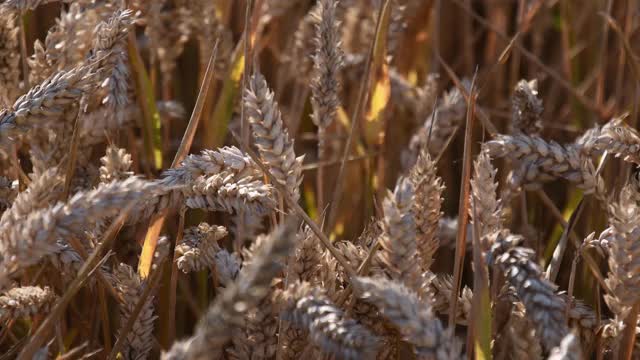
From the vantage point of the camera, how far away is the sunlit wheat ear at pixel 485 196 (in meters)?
1.08

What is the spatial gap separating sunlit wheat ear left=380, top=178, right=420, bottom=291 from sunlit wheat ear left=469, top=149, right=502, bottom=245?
0.14 metres

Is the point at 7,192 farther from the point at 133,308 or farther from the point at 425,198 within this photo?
the point at 425,198

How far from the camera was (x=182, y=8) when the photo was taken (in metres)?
1.70

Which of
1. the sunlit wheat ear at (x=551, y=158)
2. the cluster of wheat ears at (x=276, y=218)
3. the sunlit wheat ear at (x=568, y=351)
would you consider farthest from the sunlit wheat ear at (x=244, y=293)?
the sunlit wheat ear at (x=551, y=158)

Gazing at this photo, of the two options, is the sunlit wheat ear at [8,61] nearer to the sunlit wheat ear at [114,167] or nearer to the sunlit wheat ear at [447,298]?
the sunlit wheat ear at [114,167]

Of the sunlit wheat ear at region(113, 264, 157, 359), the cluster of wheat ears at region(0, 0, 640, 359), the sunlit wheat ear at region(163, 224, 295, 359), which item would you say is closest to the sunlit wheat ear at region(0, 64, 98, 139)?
the cluster of wheat ears at region(0, 0, 640, 359)

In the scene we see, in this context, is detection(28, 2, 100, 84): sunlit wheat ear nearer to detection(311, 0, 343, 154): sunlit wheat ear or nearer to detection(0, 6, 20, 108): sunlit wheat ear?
detection(0, 6, 20, 108): sunlit wheat ear

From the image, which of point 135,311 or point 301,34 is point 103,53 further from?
point 301,34

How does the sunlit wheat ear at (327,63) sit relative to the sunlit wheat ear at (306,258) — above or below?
above

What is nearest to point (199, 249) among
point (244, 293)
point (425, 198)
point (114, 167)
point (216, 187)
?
point (216, 187)

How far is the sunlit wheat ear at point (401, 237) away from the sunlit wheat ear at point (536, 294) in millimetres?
104

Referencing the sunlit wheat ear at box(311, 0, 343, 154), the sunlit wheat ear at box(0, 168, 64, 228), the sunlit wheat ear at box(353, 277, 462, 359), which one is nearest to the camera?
the sunlit wheat ear at box(353, 277, 462, 359)

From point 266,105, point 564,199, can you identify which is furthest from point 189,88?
point 266,105

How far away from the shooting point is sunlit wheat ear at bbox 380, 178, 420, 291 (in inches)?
37.5
